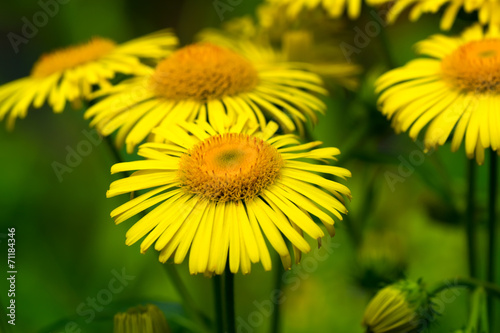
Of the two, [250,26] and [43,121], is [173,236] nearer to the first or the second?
[250,26]

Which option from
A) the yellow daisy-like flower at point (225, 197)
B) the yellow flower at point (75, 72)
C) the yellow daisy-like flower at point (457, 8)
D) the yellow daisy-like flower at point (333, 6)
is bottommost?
the yellow daisy-like flower at point (225, 197)

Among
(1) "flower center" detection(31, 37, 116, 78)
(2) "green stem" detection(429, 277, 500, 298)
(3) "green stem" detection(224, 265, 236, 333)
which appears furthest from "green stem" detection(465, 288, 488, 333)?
(1) "flower center" detection(31, 37, 116, 78)

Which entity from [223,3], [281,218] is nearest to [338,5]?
[281,218]

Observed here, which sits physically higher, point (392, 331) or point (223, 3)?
point (223, 3)

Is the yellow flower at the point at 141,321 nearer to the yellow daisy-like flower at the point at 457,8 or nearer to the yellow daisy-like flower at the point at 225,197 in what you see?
the yellow daisy-like flower at the point at 225,197

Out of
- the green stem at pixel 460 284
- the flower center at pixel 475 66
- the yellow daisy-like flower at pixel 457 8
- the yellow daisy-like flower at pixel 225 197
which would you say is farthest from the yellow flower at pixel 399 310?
the yellow daisy-like flower at pixel 457 8

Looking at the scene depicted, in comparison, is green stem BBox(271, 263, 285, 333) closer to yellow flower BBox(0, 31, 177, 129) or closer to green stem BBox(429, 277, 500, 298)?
green stem BBox(429, 277, 500, 298)
